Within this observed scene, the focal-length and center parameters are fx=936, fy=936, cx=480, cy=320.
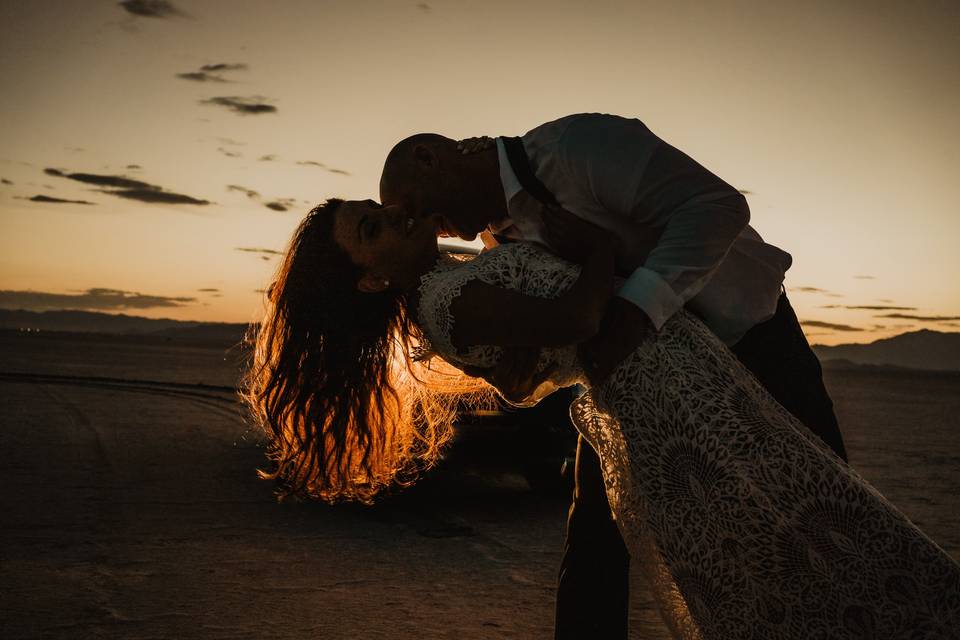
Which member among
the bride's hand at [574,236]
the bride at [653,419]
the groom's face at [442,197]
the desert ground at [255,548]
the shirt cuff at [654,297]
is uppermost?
the groom's face at [442,197]

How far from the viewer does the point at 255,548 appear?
5609mm

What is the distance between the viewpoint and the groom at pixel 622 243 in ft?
7.40

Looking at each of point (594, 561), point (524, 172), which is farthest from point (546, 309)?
point (594, 561)

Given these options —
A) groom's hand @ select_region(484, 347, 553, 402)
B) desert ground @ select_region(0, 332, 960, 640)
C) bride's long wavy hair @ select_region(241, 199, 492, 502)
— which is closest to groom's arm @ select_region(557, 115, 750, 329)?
groom's hand @ select_region(484, 347, 553, 402)

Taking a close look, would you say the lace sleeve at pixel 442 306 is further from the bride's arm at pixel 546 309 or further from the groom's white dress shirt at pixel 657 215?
the groom's white dress shirt at pixel 657 215

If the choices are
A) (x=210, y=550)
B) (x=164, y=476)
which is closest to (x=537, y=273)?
(x=210, y=550)

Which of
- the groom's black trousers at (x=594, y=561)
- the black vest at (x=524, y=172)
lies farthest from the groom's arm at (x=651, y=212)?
the groom's black trousers at (x=594, y=561)

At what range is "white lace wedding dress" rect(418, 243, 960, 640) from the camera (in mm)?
2043

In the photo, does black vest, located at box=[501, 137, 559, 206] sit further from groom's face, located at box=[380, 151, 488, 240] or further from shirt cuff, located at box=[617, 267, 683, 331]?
shirt cuff, located at box=[617, 267, 683, 331]

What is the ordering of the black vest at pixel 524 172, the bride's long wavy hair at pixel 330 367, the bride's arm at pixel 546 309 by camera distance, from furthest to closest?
the bride's long wavy hair at pixel 330 367, the black vest at pixel 524 172, the bride's arm at pixel 546 309

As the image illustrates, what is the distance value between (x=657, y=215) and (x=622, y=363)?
0.38 meters

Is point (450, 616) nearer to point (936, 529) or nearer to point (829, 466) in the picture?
point (829, 466)

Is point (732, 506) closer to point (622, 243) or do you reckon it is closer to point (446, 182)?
point (622, 243)

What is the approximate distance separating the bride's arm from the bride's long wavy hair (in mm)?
348
